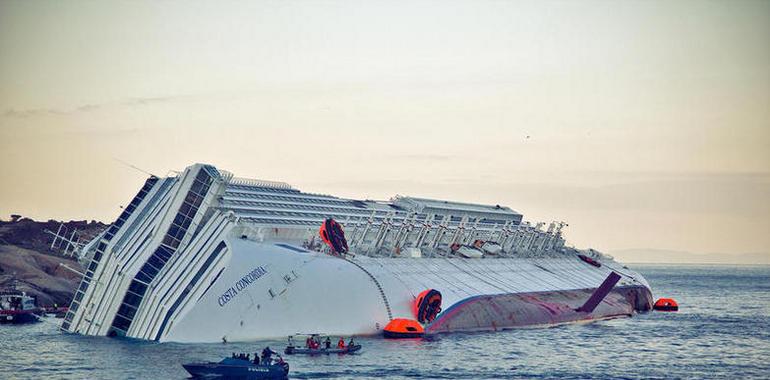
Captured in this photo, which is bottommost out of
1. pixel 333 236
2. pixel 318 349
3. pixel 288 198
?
pixel 318 349

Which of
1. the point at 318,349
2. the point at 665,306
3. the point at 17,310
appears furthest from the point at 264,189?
the point at 665,306

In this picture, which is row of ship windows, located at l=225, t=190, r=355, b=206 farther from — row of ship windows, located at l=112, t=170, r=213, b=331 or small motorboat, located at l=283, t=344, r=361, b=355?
small motorboat, located at l=283, t=344, r=361, b=355

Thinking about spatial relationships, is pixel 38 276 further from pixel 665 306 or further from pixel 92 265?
pixel 665 306

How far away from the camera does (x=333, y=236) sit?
9712 cm

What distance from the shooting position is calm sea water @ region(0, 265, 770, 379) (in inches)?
2803

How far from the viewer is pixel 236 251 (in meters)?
83.1

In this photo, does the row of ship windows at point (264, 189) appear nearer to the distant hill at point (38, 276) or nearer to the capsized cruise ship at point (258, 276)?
the capsized cruise ship at point (258, 276)

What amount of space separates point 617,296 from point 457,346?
61.6 m

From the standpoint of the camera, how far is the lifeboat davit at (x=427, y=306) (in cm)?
9394

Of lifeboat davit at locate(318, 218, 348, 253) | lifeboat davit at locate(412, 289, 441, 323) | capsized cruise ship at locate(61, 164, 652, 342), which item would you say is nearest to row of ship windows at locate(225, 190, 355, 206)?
capsized cruise ship at locate(61, 164, 652, 342)

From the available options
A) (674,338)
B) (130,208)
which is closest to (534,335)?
(674,338)

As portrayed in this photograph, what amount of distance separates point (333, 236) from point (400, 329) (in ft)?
43.6

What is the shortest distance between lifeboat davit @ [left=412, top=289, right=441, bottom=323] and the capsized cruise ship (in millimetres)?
638

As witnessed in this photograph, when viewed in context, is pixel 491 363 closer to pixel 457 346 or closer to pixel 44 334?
pixel 457 346
